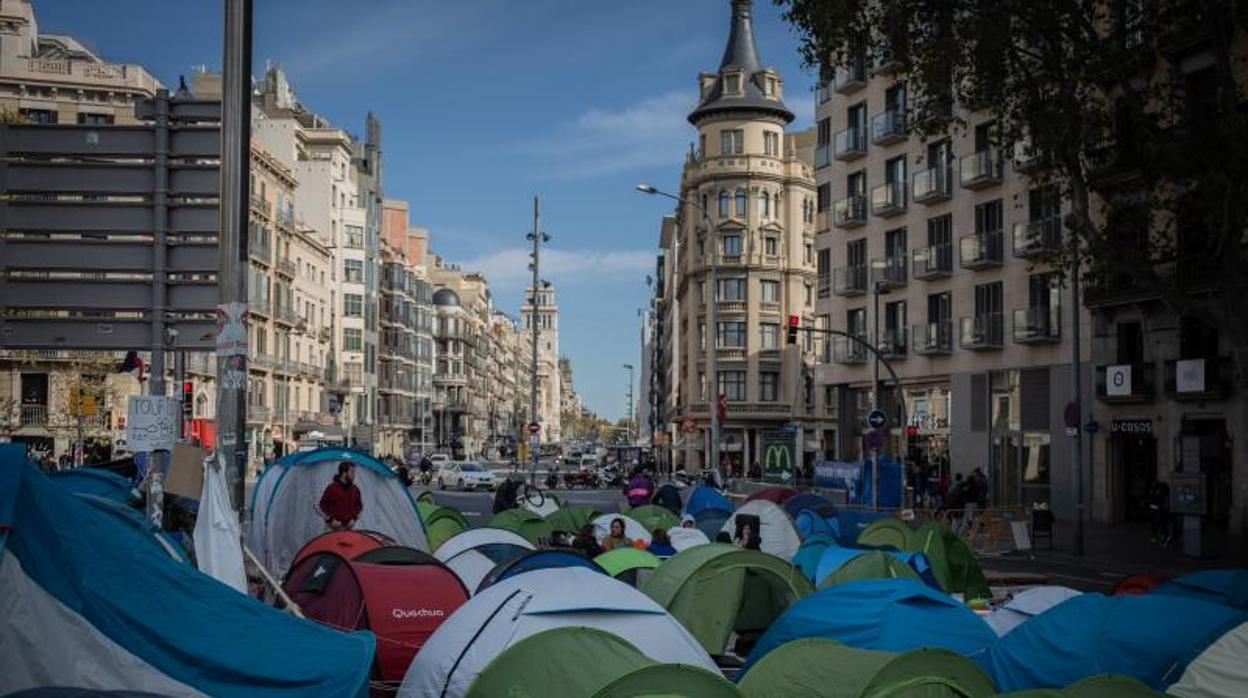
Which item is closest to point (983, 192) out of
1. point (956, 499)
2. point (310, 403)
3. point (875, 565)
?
point (956, 499)

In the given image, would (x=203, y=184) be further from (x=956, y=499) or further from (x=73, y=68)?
(x=73, y=68)

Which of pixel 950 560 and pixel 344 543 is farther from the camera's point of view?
pixel 950 560

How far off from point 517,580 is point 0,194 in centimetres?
553

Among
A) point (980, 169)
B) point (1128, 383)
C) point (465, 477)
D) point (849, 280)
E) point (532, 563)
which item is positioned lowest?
point (465, 477)

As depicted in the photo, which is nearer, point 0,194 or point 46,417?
point 0,194

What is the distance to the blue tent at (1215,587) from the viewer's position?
1383 cm

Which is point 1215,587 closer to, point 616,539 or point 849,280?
point 616,539

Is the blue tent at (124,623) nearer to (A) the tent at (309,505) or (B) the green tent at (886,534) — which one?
(A) the tent at (309,505)

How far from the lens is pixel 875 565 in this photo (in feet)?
53.3

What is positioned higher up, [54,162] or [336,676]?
[54,162]

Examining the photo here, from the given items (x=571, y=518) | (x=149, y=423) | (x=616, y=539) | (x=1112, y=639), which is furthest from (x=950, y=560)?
(x=149, y=423)

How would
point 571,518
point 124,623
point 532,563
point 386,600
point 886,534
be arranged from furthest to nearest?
point 571,518
point 886,534
point 532,563
point 386,600
point 124,623

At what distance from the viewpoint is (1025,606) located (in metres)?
13.5

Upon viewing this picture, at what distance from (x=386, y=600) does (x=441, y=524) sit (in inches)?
400
